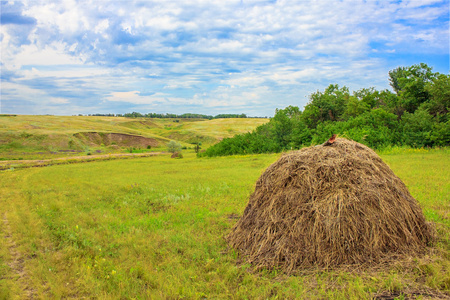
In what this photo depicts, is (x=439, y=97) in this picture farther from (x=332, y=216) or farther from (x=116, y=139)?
(x=116, y=139)

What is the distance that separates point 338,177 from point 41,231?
9565 millimetres

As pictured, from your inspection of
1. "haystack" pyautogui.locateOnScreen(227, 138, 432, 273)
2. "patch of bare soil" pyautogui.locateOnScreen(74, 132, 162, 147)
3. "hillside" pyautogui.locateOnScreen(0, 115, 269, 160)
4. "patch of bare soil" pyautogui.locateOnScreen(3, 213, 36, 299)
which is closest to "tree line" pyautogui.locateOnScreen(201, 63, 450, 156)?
"haystack" pyautogui.locateOnScreen(227, 138, 432, 273)

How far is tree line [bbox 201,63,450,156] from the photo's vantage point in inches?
1132

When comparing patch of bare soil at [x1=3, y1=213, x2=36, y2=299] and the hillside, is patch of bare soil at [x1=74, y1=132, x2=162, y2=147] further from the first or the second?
patch of bare soil at [x1=3, y1=213, x2=36, y2=299]

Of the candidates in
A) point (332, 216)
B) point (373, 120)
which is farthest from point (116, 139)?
point (332, 216)

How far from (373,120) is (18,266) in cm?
3409

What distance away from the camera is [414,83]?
32.6 metres

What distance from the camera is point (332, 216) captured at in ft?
19.5

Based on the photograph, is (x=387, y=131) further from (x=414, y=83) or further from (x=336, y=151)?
(x=336, y=151)

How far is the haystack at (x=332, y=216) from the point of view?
231 inches

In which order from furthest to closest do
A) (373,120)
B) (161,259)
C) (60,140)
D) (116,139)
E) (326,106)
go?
(116,139), (60,140), (326,106), (373,120), (161,259)

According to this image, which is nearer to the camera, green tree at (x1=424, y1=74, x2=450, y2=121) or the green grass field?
the green grass field

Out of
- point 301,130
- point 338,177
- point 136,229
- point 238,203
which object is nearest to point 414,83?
point 301,130

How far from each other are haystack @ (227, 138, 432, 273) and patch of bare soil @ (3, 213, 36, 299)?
4.62 metres
